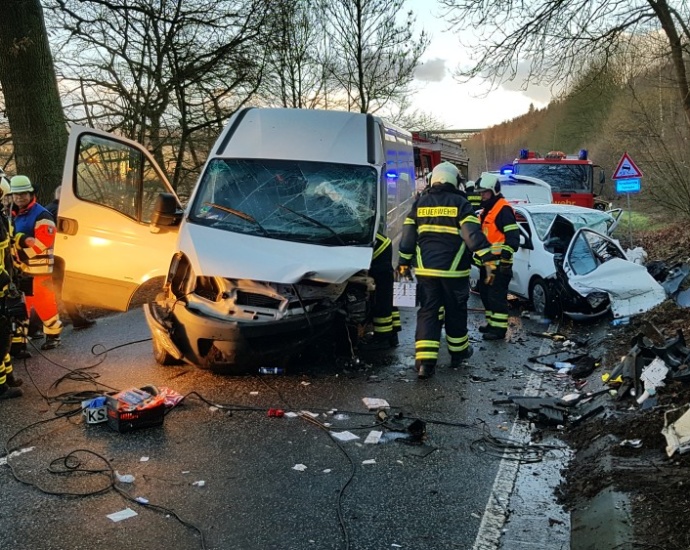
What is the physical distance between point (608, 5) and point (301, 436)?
409 inches

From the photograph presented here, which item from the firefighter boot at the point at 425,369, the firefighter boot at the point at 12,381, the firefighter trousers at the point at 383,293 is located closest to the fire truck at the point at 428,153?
the firefighter trousers at the point at 383,293

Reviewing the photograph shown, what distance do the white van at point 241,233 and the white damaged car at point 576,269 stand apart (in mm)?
2573

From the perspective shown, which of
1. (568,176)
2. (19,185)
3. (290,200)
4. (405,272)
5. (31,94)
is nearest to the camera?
(290,200)

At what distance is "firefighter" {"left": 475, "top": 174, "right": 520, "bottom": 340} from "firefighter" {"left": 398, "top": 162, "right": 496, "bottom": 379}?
1.27 meters

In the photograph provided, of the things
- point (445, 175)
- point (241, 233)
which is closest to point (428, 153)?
point (445, 175)

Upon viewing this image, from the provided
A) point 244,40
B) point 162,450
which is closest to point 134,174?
point 162,450

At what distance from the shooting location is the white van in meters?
5.27

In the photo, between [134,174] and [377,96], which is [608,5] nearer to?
[134,174]

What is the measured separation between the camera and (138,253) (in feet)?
22.0

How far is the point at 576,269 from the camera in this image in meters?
7.95

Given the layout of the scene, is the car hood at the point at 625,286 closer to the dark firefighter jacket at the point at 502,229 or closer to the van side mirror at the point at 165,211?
the dark firefighter jacket at the point at 502,229

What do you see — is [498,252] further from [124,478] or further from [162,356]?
[124,478]

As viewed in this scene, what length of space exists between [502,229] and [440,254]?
5.89 ft

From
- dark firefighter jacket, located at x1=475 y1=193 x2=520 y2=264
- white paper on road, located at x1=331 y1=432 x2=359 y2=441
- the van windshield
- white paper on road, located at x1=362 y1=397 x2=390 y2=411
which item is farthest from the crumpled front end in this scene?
dark firefighter jacket, located at x1=475 y1=193 x2=520 y2=264
